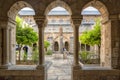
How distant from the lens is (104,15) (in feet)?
25.1

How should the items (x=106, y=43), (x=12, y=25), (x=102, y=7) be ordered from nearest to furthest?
(x=102, y=7), (x=106, y=43), (x=12, y=25)

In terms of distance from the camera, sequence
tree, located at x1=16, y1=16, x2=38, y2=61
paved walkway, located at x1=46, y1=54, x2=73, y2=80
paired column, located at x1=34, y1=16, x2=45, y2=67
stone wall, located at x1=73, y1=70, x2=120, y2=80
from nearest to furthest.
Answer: stone wall, located at x1=73, y1=70, x2=120, y2=80
paired column, located at x1=34, y1=16, x2=45, y2=67
paved walkway, located at x1=46, y1=54, x2=73, y2=80
tree, located at x1=16, y1=16, x2=38, y2=61

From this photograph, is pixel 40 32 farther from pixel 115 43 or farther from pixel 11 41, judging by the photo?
pixel 115 43

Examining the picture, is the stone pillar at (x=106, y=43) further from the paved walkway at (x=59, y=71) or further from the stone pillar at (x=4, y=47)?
the stone pillar at (x=4, y=47)

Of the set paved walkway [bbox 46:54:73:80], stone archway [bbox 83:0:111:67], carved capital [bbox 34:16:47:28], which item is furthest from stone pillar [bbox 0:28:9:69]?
stone archway [bbox 83:0:111:67]

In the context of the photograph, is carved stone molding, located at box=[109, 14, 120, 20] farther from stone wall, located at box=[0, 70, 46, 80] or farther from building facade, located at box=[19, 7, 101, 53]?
building facade, located at box=[19, 7, 101, 53]

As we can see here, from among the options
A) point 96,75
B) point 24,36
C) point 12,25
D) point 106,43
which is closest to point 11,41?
point 12,25

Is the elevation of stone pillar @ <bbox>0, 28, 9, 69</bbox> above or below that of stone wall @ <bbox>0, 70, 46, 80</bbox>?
above

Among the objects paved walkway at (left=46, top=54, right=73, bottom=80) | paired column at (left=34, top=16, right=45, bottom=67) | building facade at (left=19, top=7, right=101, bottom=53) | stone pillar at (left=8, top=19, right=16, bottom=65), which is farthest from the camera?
building facade at (left=19, top=7, right=101, bottom=53)

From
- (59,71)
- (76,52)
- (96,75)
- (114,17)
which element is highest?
(114,17)

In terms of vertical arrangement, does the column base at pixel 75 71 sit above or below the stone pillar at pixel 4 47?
below

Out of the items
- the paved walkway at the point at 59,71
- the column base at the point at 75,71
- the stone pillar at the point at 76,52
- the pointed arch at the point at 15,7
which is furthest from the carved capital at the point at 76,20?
the paved walkway at the point at 59,71

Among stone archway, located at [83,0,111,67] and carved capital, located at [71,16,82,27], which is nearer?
carved capital, located at [71,16,82,27]

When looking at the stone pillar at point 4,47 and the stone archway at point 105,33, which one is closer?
the stone pillar at point 4,47
